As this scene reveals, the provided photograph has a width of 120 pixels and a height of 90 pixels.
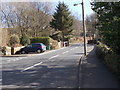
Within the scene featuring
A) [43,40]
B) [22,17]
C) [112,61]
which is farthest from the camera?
[22,17]

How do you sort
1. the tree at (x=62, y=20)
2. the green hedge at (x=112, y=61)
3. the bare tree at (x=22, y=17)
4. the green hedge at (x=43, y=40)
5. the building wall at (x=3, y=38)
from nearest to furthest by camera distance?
1. the green hedge at (x=112, y=61)
2. the building wall at (x=3, y=38)
3. the green hedge at (x=43, y=40)
4. the bare tree at (x=22, y=17)
5. the tree at (x=62, y=20)

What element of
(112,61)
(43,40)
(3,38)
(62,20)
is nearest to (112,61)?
(112,61)

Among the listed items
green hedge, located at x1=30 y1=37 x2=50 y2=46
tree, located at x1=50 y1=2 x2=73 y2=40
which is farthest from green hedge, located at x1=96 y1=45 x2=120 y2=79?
tree, located at x1=50 y1=2 x2=73 y2=40

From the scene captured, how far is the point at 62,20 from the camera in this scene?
5903cm

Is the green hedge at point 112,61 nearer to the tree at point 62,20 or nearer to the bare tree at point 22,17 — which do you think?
the bare tree at point 22,17

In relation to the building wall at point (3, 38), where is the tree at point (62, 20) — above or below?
above

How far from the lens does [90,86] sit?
8.21 m

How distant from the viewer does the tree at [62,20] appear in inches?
2317

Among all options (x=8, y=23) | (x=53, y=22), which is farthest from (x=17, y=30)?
(x=53, y=22)

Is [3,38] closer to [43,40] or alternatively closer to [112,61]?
[43,40]

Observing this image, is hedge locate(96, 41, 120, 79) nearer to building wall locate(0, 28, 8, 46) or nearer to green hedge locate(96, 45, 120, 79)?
green hedge locate(96, 45, 120, 79)

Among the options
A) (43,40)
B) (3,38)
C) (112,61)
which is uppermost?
(3,38)

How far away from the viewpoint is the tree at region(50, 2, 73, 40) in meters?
58.8

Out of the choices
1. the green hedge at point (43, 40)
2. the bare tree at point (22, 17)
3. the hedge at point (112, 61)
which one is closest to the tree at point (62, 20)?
the bare tree at point (22, 17)
